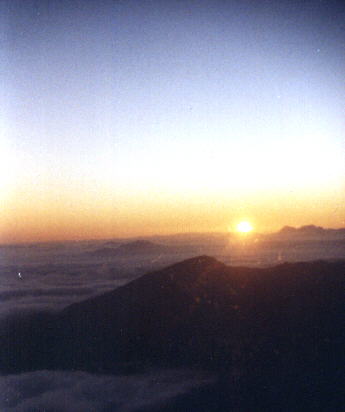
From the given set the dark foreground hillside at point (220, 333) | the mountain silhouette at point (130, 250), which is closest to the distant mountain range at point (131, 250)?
the mountain silhouette at point (130, 250)

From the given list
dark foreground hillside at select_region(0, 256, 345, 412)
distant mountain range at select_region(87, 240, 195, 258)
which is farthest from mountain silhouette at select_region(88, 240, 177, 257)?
dark foreground hillside at select_region(0, 256, 345, 412)

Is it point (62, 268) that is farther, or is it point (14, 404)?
point (62, 268)

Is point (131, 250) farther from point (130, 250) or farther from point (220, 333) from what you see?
point (220, 333)

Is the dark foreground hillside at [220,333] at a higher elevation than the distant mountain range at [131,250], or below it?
below

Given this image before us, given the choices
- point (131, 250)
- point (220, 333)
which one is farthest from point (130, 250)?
point (220, 333)

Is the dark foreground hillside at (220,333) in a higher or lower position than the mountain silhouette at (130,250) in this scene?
lower

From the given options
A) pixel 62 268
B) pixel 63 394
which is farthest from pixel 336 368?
pixel 62 268

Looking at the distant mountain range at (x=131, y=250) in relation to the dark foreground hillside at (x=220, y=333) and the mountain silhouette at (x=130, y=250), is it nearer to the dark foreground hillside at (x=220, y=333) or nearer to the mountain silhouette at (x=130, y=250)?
the mountain silhouette at (x=130, y=250)

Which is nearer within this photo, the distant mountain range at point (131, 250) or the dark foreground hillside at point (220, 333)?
the dark foreground hillside at point (220, 333)

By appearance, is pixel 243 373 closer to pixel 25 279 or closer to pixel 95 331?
pixel 95 331
